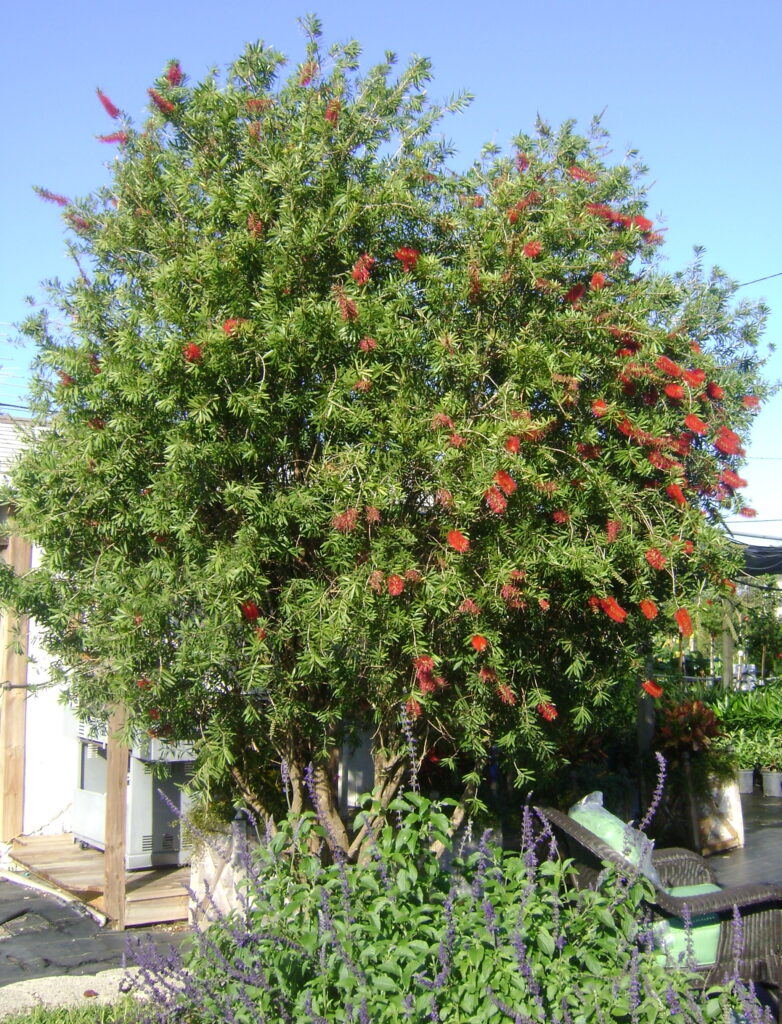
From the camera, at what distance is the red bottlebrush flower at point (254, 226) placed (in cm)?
419

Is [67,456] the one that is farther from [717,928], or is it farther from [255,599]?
[717,928]

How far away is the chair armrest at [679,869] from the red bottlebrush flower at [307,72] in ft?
12.2

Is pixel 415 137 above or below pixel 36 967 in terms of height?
above

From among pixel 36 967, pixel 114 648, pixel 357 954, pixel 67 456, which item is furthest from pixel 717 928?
pixel 36 967

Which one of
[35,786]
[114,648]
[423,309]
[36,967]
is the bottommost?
[36,967]

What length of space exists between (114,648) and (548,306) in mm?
2305

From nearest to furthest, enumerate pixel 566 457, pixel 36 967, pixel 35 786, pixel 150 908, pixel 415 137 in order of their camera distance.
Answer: pixel 566 457, pixel 415 137, pixel 36 967, pixel 150 908, pixel 35 786

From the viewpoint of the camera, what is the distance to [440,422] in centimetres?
394

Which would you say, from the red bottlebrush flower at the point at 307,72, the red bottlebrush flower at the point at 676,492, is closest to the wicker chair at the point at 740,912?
the red bottlebrush flower at the point at 676,492

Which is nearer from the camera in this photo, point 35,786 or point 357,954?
point 357,954

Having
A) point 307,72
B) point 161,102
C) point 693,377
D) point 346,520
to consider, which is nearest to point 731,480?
point 693,377

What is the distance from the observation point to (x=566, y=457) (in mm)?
4320

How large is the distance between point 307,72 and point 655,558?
268 centimetres

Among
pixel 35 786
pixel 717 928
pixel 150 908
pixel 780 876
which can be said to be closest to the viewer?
pixel 717 928
